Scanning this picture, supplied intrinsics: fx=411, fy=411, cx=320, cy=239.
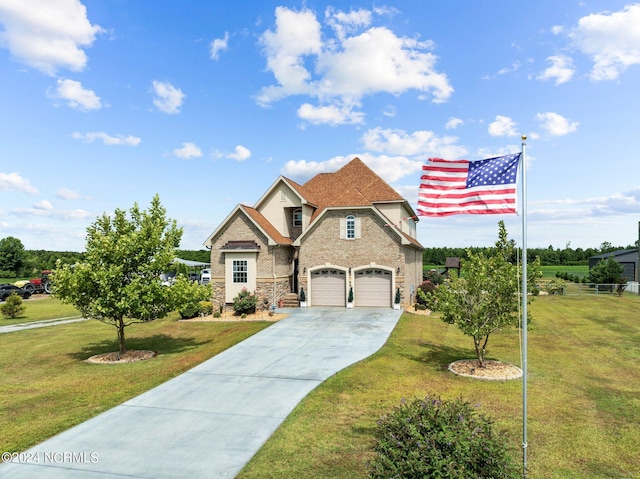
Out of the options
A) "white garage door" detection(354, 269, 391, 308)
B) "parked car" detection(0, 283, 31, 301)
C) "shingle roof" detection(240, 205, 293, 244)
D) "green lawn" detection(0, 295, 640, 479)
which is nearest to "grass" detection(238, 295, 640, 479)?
"green lawn" detection(0, 295, 640, 479)

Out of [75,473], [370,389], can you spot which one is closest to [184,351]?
[370,389]

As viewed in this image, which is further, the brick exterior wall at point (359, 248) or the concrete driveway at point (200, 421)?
the brick exterior wall at point (359, 248)

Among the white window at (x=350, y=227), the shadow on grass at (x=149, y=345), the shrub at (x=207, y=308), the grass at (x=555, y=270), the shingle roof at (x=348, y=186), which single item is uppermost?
the shingle roof at (x=348, y=186)

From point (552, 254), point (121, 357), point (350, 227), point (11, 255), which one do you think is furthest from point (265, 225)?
point (552, 254)

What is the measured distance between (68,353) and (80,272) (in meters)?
4.99

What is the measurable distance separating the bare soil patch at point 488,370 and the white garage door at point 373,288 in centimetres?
1195

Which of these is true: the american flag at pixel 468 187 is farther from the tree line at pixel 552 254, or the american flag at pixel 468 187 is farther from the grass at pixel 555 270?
the tree line at pixel 552 254

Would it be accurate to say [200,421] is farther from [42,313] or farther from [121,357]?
[42,313]

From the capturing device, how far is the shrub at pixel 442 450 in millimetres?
5941

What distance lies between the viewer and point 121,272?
1684 cm

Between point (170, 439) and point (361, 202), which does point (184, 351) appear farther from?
point (361, 202)

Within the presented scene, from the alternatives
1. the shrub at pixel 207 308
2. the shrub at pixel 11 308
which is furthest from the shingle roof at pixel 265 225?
the shrub at pixel 11 308

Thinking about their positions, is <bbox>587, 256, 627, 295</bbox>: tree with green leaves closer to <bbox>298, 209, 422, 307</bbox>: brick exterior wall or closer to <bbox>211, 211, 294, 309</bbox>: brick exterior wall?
<bbox>298, 209, 422, 307</bbox>: brick exterior wall

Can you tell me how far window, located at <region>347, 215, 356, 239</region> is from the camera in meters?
28.2
